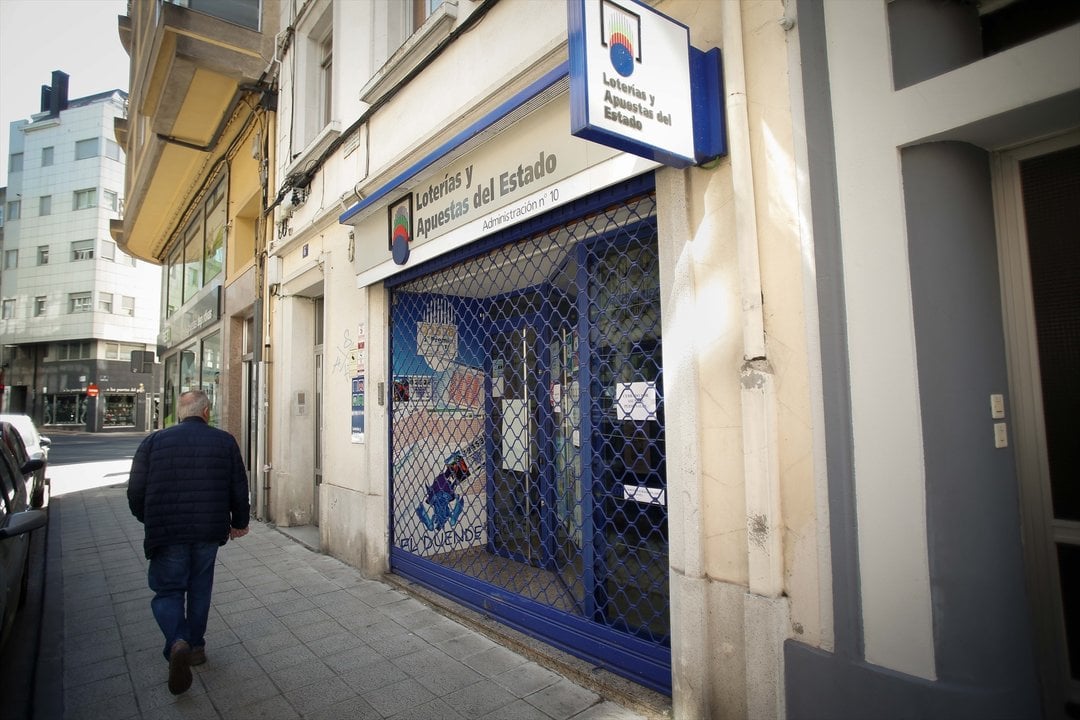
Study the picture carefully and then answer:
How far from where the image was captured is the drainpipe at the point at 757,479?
246cm

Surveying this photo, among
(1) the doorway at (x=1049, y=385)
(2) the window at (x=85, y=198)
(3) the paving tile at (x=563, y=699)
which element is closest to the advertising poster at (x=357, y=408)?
(3) the paving tile at (x=563, y=699)

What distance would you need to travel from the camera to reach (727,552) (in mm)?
2693

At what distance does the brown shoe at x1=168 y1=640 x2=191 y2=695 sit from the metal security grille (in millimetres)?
1923

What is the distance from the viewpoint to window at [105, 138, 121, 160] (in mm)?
33906

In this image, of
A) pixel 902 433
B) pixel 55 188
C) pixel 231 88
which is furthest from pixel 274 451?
pixel 55 188

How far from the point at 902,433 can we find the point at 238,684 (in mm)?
3786

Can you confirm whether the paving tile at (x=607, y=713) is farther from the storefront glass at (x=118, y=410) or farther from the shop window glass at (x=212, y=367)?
the storefront glass at (x=118, y=410)

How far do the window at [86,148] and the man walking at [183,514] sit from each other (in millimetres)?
40381

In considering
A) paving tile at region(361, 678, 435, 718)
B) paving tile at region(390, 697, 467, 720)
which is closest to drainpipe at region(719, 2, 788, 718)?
paving tile at region(390, 697, 467, 720)

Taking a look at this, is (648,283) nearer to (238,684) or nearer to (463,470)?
(463,470)

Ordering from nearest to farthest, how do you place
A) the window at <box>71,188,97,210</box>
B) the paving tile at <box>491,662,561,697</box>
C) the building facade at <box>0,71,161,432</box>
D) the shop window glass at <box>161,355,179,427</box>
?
the paving tile at <box>491,662,561,697</box>
the shop window glass at <box>161,355,179,427</box>
the building facade at <box>0,71,161,432</box>
the window at <box>71,188,97,210</box>

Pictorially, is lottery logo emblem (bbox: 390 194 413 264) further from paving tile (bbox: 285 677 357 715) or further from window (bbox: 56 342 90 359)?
window (bbox: 56 342 90 359)

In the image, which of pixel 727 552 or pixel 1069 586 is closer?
pixel 1069 586

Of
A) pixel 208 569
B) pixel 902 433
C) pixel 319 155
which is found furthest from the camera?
pixel 319 155
